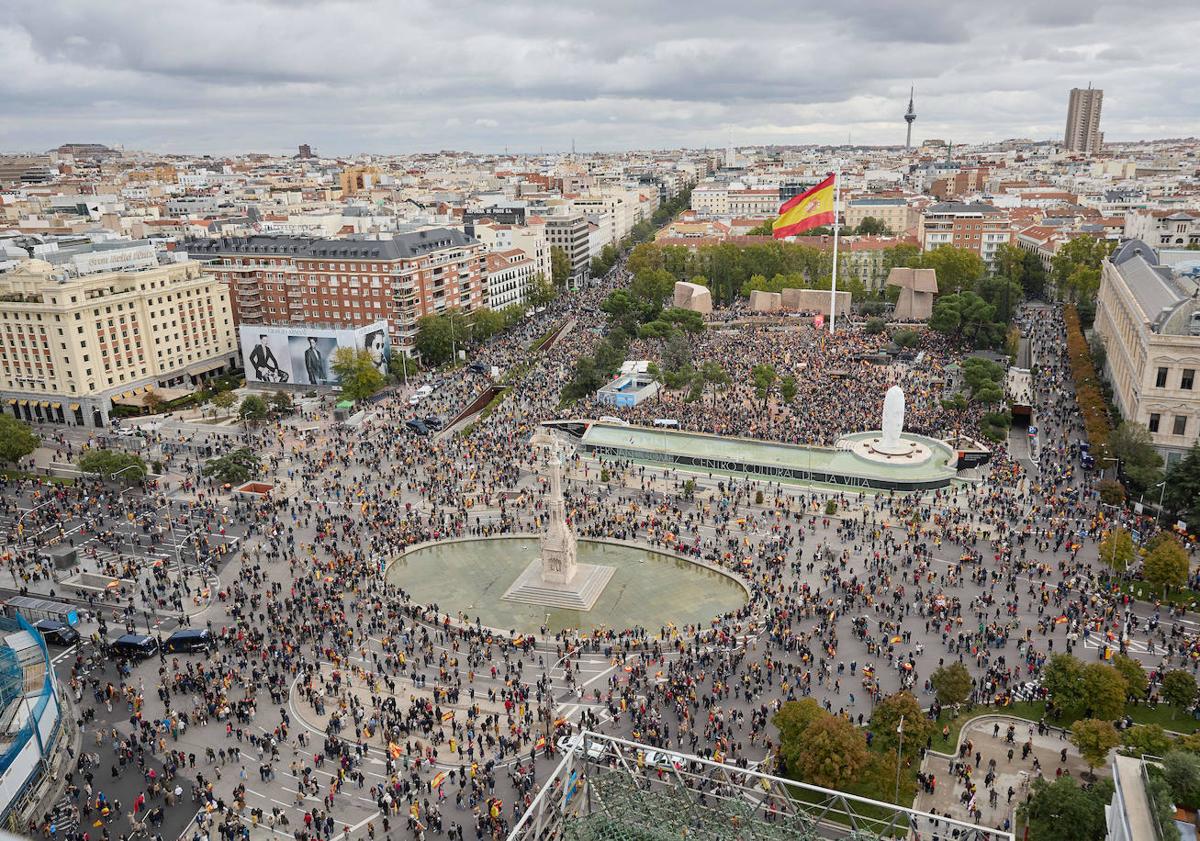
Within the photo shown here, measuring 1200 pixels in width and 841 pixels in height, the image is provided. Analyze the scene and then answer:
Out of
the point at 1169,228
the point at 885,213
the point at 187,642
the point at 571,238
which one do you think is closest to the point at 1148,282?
the point at 1169,228

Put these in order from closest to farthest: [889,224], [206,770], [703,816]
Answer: [703,816], [206,770], [889,224]

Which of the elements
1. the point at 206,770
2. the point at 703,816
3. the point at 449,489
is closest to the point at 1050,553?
the point at 703,816

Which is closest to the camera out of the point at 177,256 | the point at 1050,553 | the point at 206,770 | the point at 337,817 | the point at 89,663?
the point at 337,817

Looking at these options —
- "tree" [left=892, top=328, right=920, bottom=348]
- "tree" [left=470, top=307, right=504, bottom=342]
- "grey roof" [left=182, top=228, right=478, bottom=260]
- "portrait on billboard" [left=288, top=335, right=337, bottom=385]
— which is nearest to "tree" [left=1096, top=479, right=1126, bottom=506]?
"tree" [left=892, top=328, right=920, bottom=348]

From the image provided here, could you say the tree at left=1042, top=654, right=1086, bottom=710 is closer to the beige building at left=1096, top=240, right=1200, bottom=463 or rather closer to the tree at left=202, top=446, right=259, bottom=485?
the beige building at left=1096, top=240, right=1200, bottom=463

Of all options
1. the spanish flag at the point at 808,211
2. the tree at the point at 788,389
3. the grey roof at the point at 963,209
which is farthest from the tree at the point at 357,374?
the grey roof at the point at 963,209

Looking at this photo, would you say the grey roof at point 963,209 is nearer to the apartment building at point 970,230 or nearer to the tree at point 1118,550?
the apartment building at point 970,230

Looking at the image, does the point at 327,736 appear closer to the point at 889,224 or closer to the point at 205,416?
the point at 205,416
